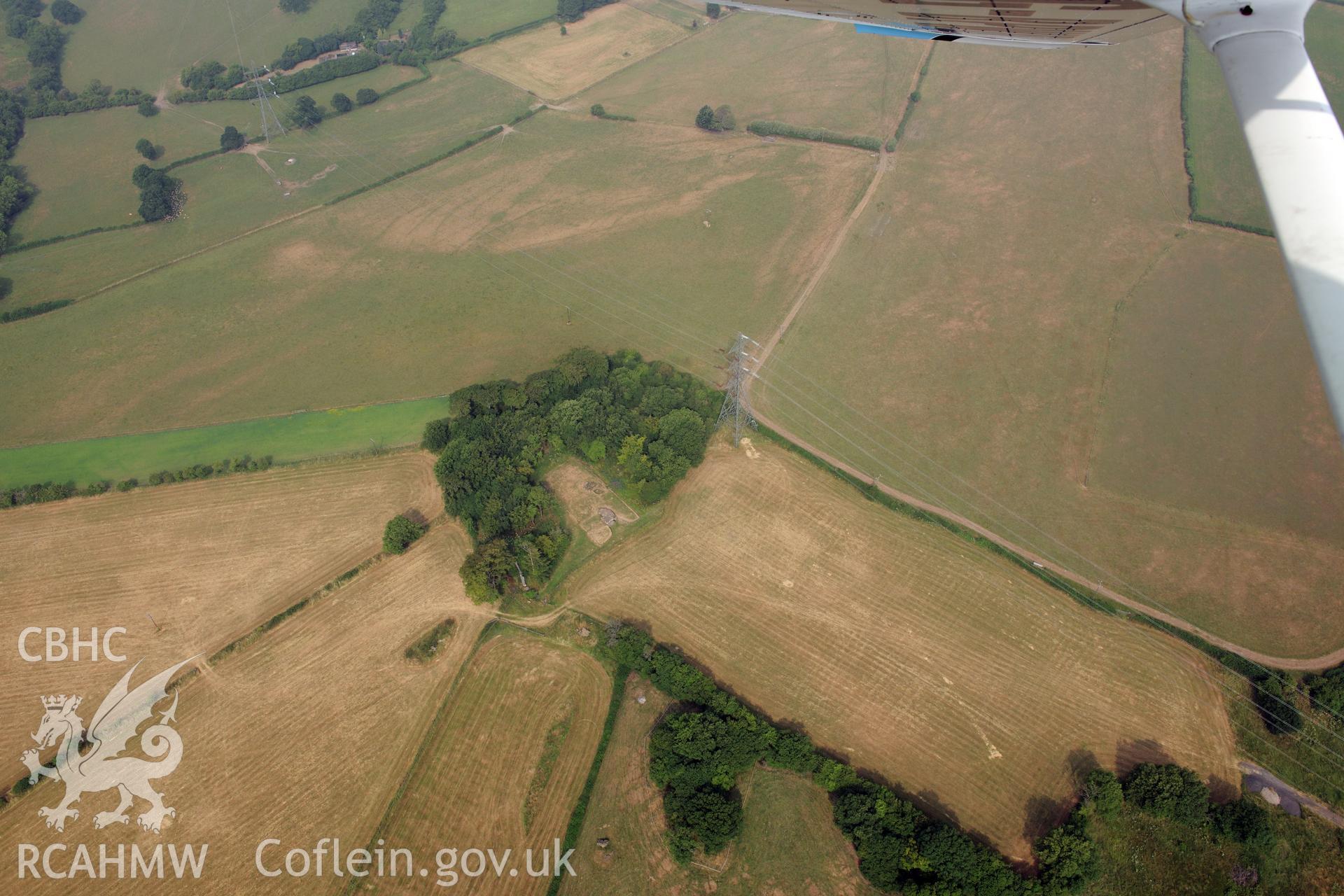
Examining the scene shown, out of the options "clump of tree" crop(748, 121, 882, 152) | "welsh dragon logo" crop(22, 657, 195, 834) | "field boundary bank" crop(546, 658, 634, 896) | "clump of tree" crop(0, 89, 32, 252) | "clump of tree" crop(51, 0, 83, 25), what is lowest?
"field boundary bank" crop(546, 658, 634, 896)

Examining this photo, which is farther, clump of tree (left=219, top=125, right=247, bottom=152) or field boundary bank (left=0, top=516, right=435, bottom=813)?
clump of tree (left=219, top=125, right=247, bottom=152)

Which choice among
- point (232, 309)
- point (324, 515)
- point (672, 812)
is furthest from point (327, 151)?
point (672, 812)

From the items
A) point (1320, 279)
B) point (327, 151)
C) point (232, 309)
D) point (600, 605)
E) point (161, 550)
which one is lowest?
point (600, 605)

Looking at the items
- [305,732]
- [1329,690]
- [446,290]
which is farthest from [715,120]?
[1329,690]

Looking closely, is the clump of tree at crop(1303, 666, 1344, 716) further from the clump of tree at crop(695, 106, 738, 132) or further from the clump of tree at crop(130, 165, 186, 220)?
the clump of tree at crop(130, 165, 186, 220)

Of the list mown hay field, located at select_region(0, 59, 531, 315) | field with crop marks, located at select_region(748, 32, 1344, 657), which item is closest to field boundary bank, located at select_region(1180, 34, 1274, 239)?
field with crop marks, located at select_region(748, 32, 1344, 657)

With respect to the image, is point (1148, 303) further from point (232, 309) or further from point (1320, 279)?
point (232, 309)
